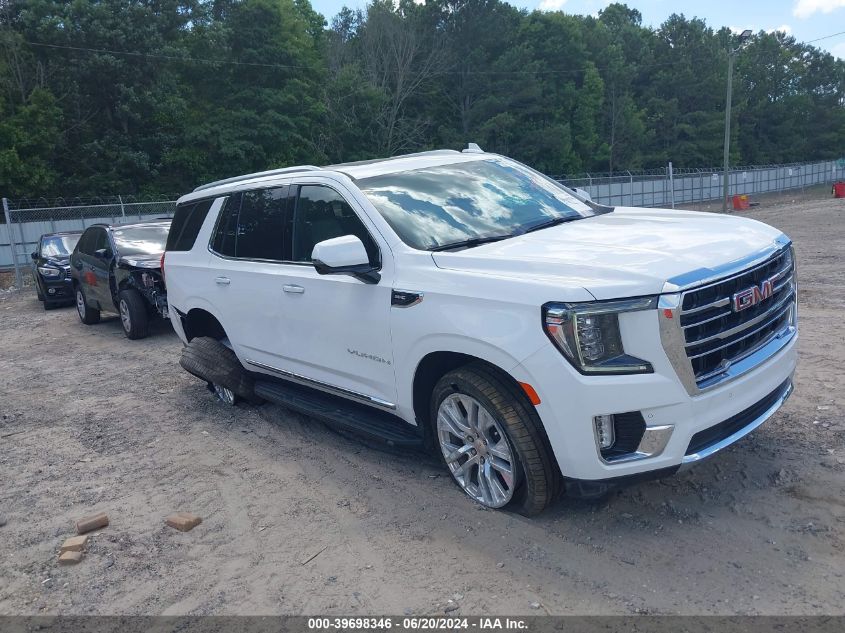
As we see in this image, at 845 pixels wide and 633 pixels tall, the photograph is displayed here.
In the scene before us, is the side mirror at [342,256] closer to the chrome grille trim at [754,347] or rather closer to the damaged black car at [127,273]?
the chrome grille trim at [754,347]

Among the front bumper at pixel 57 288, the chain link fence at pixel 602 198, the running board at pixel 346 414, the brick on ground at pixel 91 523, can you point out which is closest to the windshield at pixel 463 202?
the running board at pixel 346 414

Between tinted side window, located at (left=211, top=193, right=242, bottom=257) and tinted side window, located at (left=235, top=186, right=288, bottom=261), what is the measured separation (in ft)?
0.24

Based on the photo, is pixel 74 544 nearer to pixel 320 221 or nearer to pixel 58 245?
pixel 320 221

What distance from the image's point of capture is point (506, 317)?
3.53m

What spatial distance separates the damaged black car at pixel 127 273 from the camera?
33.2ft

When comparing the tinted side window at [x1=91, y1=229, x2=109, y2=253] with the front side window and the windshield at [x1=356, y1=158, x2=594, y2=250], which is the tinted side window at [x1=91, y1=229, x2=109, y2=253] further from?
the windshield at [x1=356, y1=158, x2=594, y2=250]

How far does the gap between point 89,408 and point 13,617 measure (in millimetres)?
3741

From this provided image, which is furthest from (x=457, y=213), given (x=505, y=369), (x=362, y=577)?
(x=362, y=577)

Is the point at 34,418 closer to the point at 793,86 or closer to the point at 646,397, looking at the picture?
the point at 646,397

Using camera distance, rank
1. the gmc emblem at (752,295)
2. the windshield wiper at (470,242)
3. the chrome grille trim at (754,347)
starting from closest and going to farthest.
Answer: the chrome grille trim at (754,347)
the gmc emblem at (752,295)
the windshield wiper at (470,242)

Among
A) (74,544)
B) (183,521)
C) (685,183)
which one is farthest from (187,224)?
(685,183)

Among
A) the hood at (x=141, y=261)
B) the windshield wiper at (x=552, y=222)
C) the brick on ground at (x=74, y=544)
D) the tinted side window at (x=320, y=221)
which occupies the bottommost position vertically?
the brick on ground at (x=74, y=544)

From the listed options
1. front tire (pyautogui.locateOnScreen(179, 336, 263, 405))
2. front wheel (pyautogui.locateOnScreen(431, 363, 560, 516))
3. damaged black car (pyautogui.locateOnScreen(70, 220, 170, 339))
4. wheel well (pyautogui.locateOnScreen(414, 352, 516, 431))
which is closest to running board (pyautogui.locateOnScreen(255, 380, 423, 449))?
wheel well (pyautogui.locateOnScreen(414, 352, 516, 431))

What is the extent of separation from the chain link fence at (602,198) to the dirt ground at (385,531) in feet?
31.3
